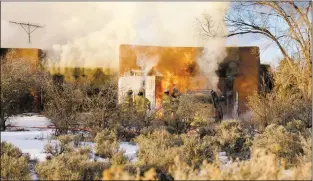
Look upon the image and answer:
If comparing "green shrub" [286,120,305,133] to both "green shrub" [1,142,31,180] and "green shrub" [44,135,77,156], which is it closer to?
"green shrub" [44,135,77,156]

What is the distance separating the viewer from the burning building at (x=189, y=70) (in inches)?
855

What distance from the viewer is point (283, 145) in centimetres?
845

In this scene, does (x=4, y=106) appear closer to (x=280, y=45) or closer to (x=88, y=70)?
(x=280, y=45)

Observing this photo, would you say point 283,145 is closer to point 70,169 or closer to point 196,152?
point 196,152

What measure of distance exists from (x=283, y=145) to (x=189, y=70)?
1390 cm

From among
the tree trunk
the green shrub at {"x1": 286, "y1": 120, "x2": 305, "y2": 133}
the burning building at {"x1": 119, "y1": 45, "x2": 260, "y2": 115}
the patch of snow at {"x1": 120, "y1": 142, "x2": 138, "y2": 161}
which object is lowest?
the patch of snow at {"x1": 120, "y1": 142, "x2": 138, "y2": 161}

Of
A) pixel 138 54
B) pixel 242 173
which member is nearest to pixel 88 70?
pixel 138 54

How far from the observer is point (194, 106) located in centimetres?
1353

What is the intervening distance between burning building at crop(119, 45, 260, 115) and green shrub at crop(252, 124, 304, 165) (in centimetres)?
1266

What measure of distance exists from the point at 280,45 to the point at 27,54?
14121mm

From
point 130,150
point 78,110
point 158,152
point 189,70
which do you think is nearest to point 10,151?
point 130,150

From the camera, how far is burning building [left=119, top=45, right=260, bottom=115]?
2172cm

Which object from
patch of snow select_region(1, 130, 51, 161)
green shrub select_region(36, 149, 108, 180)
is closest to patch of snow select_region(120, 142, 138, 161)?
green shrub select_region(36, 149, 108, 180)

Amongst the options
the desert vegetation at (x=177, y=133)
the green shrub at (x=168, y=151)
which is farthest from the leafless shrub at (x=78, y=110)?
the green shrub at (x=168, y=151)
